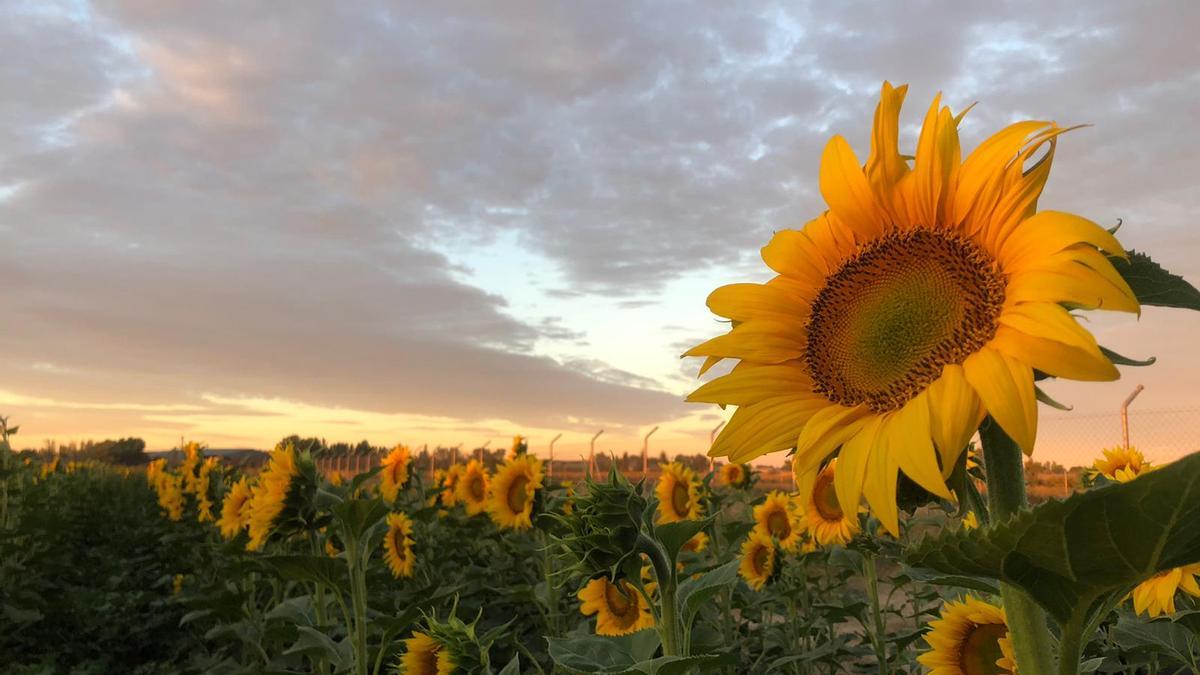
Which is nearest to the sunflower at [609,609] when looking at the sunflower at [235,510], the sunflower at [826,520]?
the sunflower at [826,520]

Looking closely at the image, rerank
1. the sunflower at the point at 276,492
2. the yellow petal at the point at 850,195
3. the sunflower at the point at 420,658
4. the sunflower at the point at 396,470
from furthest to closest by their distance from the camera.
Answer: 1. the sunflower at the point at 396,470
2. the sunflower at the point at 276,492
3. the sunflower at the point at 420,658
4. the yellow petal at the point at 850,195

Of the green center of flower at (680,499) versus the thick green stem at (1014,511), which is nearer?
the thick green stem at (1014,511)

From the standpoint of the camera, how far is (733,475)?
5.95 metres

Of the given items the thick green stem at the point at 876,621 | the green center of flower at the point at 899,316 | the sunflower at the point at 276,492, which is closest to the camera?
the green center of flower at the point at 899,316

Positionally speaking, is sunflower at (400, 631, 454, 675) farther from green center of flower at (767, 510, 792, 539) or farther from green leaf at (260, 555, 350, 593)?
green center of flower at (767, 510, 792, 539)

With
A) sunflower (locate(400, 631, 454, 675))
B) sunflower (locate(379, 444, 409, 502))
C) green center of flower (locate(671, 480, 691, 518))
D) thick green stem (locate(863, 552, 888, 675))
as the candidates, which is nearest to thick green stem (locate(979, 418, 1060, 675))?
sunflower (locate(400, 631, 454, 675))

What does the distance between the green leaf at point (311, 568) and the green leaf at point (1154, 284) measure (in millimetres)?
2669

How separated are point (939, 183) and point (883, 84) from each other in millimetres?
182

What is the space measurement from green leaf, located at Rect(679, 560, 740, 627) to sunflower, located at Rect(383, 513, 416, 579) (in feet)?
12.0

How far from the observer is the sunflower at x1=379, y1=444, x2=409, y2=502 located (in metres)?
6.35

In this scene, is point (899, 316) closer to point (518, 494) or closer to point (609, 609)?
point (609, 609)

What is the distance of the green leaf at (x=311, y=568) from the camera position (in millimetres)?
3080

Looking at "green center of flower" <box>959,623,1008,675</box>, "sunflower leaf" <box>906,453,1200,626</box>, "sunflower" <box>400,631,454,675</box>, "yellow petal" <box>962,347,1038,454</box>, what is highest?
"yellow petal" <box>962,347,1038,454</box>

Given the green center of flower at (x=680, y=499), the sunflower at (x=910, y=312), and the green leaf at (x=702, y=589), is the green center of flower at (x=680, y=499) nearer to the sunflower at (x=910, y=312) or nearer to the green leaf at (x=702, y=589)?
the green leaf at (x=702, y=589)
